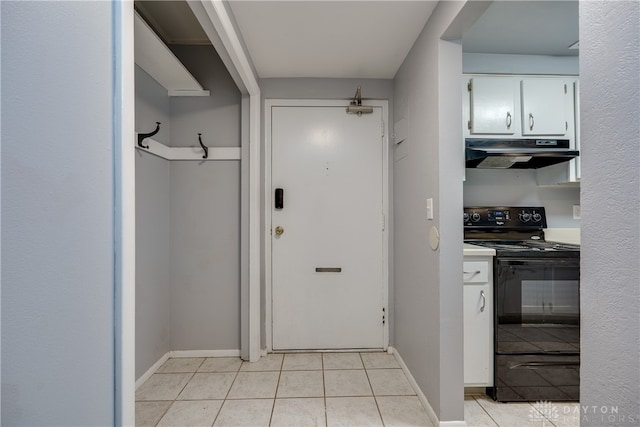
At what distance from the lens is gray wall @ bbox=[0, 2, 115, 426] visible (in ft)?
1.80

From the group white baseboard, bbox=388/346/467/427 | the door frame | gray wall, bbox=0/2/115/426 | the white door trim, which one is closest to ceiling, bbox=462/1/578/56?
the door frame

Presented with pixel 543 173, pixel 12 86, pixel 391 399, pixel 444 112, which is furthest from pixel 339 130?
pixel 12 86

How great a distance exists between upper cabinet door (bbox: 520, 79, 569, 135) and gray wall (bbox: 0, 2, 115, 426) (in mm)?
2452

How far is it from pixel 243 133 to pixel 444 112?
4.96 feet

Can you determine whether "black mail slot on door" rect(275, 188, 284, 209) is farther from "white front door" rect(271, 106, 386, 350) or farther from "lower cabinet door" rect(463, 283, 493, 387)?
"lower cabinet door" rect(463, 283, 493, 387)

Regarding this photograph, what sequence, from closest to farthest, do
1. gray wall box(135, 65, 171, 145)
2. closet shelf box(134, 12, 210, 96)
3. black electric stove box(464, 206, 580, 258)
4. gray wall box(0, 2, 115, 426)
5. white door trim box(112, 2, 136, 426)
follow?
gray wall box(0, 2, 115, 426)
white door trim box(112, 2, 136, 426)
closet shelf box(134, 12, 210, 96)
gray wall box(135, 65, 171, 145)
black electric stove box(464, 206, 580, 258)

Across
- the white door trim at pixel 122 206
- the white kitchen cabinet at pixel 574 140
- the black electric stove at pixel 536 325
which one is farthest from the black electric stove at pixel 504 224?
the white door trim at pixel 122 206

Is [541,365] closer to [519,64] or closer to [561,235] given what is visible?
[561,235]

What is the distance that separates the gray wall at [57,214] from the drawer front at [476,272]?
5.80 feet

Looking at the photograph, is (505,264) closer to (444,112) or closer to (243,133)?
(444,112)

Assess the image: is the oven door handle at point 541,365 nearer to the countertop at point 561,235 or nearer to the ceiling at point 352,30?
the countertop at point 561,235

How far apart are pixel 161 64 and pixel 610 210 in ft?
7.52

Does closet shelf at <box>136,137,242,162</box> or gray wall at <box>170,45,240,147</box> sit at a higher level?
gray wall at <box>170,45,240,147</box>

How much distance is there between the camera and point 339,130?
2.51 meters
